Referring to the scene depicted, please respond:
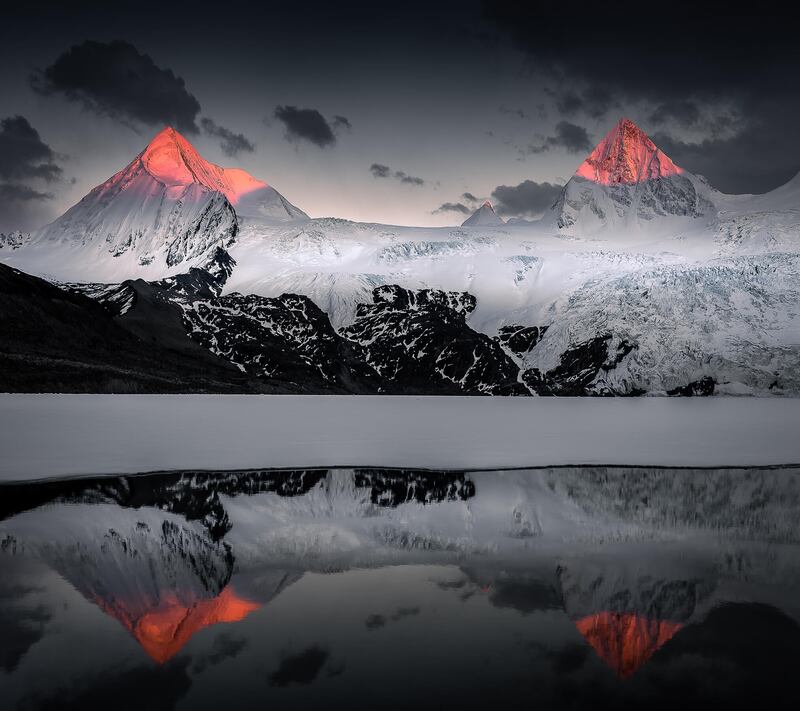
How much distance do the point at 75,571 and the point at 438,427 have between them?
71.6 m

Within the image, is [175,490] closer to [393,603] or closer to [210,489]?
[210,489]

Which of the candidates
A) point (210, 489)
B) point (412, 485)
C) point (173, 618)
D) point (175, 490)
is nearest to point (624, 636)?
point (173, 618)

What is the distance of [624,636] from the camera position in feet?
51.9

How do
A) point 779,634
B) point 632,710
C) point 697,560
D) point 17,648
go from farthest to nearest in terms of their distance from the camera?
point 697,560 → point 779,634 → point 17,648 → point 632,710

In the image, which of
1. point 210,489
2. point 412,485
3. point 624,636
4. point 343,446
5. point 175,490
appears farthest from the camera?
point 343,446

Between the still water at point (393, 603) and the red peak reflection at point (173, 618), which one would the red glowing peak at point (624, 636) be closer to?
the still water at point (393, 603)

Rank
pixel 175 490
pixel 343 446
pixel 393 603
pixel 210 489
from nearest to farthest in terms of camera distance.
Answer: pixel 393 603 < pixel 175 490 < pixel 210 489 < pixel 343 446

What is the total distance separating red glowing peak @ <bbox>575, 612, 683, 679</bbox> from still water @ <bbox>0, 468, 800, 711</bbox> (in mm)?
58

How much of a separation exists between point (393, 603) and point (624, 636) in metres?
5.36

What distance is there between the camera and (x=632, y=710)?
12.3 meters

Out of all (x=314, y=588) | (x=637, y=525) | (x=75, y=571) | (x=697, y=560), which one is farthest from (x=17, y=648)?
(x=637, y=525)

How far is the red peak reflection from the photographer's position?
590 inches

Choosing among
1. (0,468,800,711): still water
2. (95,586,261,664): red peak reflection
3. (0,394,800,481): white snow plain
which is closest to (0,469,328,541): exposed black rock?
(0,468,800,711): still water

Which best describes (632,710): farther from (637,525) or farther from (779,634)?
(637,525)
